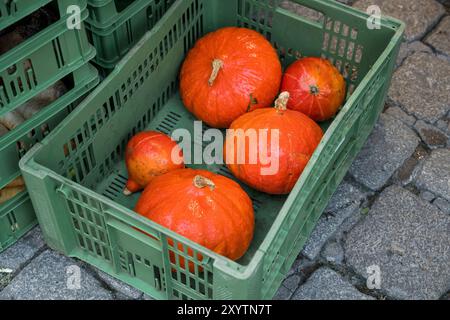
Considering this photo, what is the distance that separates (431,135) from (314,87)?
55cm

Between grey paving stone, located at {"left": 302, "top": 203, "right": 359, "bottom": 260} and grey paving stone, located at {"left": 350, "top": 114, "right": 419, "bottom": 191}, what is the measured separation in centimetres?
14

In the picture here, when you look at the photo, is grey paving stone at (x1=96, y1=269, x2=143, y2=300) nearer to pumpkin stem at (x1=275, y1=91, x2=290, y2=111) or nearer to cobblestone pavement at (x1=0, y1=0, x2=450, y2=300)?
cobblestone pavement at (x1=0, y1=0, x2=450, y2=300)

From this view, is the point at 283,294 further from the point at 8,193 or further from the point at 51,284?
the point at 8,193

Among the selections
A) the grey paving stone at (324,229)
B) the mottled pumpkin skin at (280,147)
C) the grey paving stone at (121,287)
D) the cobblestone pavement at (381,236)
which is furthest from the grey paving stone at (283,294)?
the grey paving stone at (121,287)

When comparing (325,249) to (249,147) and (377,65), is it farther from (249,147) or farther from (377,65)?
(377,65)

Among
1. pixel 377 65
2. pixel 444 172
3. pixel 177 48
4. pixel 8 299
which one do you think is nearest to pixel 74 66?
pixel 177 48

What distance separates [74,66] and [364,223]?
1066mm

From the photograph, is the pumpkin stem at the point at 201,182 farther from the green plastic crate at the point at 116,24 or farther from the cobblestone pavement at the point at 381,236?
A: the green plastic crate at the point at 116,24

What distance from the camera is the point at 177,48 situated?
7.66 feet

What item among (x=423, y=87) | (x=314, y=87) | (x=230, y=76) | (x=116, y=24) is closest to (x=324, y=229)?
(x=314, y=87)

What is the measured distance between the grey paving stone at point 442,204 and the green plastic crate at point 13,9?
144 centimetres

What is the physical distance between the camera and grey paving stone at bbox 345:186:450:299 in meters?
2.10

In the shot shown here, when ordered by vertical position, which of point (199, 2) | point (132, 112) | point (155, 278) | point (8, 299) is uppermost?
point (199, 2)

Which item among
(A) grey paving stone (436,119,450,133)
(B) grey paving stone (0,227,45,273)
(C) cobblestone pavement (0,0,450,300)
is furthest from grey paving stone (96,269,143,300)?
(A) grey paving stone (436,119,450,133)
